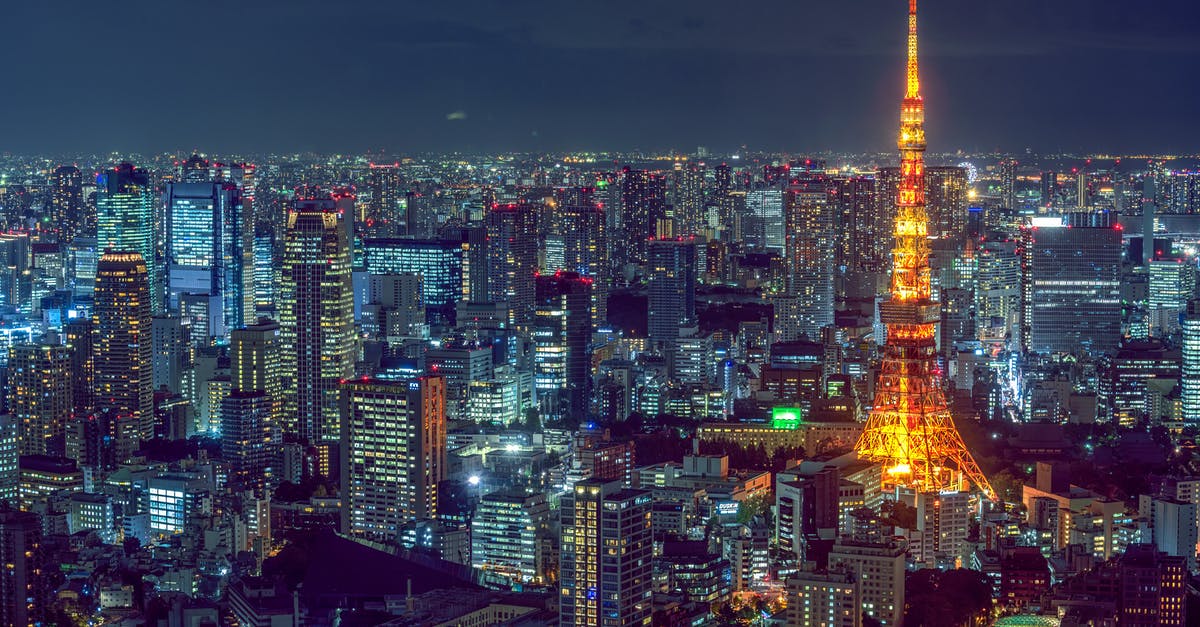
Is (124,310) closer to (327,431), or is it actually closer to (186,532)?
(327,431)

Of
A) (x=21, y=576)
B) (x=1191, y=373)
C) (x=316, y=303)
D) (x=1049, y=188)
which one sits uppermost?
(x=1049, y=188)

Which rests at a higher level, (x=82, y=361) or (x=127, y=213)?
(x=127, y=213)

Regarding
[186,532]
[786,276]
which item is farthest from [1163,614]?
[786,276]

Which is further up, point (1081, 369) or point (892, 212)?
point (892, 212)

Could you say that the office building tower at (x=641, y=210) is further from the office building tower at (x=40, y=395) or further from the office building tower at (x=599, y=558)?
the office building tower at (x=599, y=558)

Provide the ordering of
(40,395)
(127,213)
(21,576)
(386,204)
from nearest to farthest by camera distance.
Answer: (21,576)
(40,395)
(127,213)
(386,204)

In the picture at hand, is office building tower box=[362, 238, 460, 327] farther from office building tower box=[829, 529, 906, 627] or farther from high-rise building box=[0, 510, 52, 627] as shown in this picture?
office building tower box=[829, 529, 906, 627]

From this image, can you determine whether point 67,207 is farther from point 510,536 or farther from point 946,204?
point 510,536

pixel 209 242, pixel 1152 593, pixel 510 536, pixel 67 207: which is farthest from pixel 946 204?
pixel 1152 593
